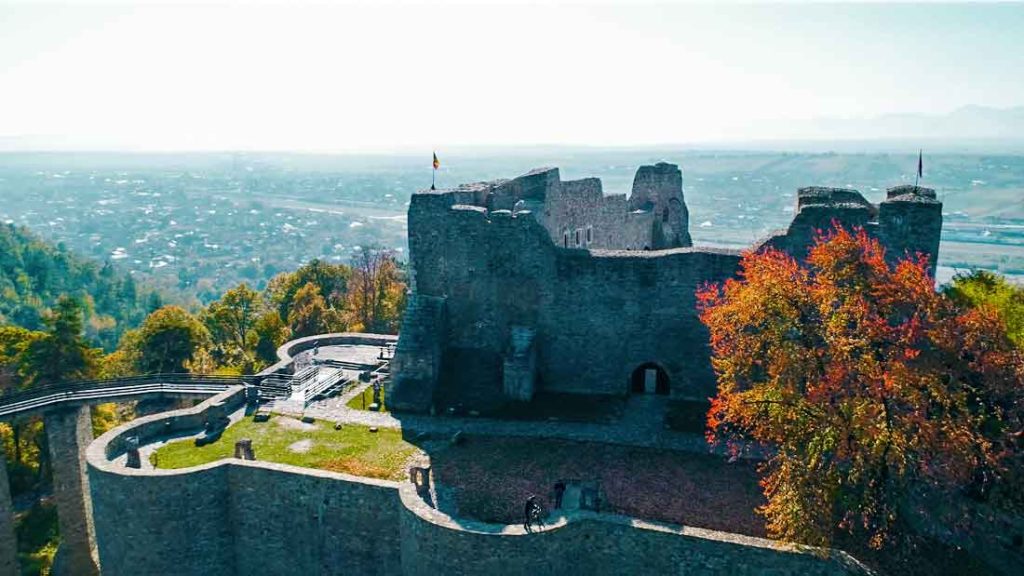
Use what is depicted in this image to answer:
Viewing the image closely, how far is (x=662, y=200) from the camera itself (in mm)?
39406

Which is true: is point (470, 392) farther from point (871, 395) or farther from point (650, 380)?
point (871, 395)

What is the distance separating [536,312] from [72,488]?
68.0 feet

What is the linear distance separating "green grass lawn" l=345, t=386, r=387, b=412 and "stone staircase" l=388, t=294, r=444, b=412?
530 millimetres

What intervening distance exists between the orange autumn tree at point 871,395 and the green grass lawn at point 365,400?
13500 millimetres

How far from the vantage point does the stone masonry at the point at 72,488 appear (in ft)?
101

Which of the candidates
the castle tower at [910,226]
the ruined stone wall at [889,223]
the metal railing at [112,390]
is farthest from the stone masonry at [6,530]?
the castle tower at [910,226]

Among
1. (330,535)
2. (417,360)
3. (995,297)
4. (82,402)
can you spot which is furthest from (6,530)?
(995,297)

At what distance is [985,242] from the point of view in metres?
145

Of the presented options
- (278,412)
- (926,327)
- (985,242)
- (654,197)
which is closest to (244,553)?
(278,412)

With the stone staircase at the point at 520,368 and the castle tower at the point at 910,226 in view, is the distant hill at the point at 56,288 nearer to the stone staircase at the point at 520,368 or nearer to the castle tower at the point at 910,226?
the stone staircase at the point at 520,368

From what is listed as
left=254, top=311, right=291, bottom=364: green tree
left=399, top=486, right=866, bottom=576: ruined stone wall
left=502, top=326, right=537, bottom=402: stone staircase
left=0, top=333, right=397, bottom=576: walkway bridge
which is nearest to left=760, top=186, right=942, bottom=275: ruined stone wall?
left=502, top=326, right=537, bottom=402: stone staircase

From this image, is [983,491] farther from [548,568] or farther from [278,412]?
[278,412]

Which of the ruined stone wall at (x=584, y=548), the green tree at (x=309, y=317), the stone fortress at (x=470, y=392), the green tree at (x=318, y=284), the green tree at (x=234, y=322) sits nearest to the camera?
the ruined stone wall at (x=584, y=548)

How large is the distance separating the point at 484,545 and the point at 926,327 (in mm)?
10974
